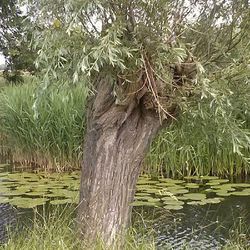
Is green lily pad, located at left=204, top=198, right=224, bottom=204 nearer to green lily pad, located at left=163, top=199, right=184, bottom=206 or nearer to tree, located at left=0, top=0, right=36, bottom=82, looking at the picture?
green lily pad, located at left=163, top=199, right=184, bottom=206

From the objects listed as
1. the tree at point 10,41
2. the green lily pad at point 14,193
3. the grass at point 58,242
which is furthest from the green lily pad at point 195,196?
the tree at point 10,41

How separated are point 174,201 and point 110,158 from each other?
9.60 feet

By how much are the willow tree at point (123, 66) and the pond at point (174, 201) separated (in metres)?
1.47

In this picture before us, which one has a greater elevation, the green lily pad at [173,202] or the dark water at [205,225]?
the green lily pad at [173,202]

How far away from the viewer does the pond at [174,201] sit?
15.3ft

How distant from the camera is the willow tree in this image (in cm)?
227

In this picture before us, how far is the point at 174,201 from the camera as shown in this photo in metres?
5.64

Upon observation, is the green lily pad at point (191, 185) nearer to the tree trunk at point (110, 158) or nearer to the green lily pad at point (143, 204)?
the green lily pad at point (143, 204)

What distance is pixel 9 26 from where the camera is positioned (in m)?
13.9

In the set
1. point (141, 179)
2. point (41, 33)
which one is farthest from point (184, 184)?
point (41, 33)

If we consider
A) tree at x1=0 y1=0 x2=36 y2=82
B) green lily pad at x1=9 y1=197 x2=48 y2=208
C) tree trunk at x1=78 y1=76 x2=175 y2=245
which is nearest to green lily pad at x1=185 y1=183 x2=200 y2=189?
green lily pad at x1=9 y1=197 x2=48 y2=208

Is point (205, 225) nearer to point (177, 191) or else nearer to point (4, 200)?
point (177, 191)

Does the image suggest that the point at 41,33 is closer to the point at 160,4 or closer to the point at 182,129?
the point at 160,4

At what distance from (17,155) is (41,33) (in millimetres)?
5800
